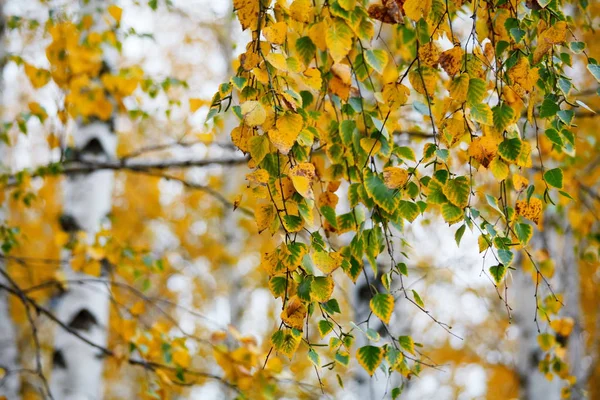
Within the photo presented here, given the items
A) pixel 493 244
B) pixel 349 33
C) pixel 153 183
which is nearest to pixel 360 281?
pixel 493 244

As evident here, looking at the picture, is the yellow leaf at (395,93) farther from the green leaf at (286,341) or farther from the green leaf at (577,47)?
the green leaf at (286,341)

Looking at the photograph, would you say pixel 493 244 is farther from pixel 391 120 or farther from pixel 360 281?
pixel 360 281

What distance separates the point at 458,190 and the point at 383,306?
25cm

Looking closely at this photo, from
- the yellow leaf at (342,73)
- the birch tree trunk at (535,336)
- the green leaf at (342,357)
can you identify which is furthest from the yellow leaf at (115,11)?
the birch tree trunk at (535,336)

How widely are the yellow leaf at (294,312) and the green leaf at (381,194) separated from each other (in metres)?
0.22

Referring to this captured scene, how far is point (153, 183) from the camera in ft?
20.0

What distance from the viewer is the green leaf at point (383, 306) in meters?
0.98

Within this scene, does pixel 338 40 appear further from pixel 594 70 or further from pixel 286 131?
pixel 594 70

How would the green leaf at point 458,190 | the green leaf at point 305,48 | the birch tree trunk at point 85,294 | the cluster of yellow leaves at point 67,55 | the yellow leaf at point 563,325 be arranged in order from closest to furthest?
the green leaf at point 458,190 < the green leaf at point 305,48 < the yellow leaf at point 563,325 < the cluster of yellow leaves at point 67,55 < the birch tree trunk at point 85,294

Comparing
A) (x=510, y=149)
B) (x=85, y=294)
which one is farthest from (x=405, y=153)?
(x=85, y=294)

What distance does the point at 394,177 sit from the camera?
960 millimetres

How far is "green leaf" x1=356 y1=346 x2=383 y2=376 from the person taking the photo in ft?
3.30

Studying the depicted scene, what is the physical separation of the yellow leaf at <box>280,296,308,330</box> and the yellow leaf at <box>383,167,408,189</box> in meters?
0.26

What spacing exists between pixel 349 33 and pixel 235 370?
1.34 metres
